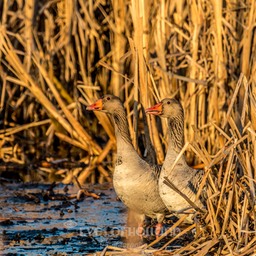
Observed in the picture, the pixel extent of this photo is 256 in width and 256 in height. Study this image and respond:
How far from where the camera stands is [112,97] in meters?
9.01

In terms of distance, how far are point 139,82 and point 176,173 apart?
1991 millimetres

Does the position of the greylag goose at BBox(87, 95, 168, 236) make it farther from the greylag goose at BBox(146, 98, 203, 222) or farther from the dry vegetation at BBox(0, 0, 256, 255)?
the dry vegetation at BBox(0, 0, 256, 255)

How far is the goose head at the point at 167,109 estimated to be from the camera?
833 cm

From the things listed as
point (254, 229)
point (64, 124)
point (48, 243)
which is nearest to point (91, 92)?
point (64, 124)

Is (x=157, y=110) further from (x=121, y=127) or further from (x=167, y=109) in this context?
(x=121, y=127)

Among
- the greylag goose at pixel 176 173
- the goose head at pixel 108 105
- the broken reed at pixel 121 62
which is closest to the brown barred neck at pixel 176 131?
the greylag goose at pixel 176 173

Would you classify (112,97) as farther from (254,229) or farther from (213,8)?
(254,229)

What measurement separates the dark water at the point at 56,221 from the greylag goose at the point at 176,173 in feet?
2.40

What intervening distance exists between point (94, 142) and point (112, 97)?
11.2 ft

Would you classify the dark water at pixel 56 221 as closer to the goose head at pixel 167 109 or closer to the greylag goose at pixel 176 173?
the greylag goose at pixel 176 173

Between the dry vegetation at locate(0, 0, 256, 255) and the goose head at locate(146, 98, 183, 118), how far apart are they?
1.54 feet

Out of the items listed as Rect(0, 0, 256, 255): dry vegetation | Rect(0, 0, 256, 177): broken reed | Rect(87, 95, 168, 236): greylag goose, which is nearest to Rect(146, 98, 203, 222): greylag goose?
Rect(0, 0, 256, 255): dry vegetation

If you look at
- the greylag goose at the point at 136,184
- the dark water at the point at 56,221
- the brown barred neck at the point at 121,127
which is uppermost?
the brown barred neck at the point at 121,127

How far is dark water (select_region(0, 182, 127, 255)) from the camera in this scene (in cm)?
771
